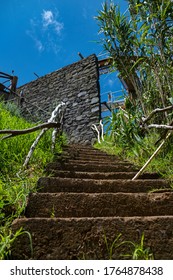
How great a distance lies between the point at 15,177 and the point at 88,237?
877mm

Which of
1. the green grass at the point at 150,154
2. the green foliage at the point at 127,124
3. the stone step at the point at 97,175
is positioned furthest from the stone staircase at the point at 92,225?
the green foliage at the point at 127,124

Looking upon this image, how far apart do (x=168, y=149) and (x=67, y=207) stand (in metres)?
1.44

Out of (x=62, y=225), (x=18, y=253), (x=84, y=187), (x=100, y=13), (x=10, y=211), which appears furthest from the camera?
(x=100, y=13)

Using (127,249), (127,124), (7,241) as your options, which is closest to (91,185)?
(127,249)

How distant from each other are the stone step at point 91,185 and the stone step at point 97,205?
27 cm

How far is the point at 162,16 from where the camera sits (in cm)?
269

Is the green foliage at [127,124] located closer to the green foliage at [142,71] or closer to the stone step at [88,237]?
the green foliage at [142,71]

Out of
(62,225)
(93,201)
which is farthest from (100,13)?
(62,225)

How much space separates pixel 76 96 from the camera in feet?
25.4

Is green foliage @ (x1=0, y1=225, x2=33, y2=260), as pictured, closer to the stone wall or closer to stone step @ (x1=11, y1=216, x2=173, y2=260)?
stone step @ (x1=11, y1=216, x2=173, y2=260)

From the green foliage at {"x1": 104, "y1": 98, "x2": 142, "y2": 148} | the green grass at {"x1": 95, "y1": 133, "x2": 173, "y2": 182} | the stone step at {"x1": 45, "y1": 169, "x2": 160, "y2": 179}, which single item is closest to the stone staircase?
the stone step at {"x1": 45, "y1": 169, "x2": 160, "y2": 179}

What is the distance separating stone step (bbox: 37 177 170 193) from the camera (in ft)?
6.28

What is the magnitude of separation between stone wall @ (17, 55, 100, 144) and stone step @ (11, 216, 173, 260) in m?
5.37
